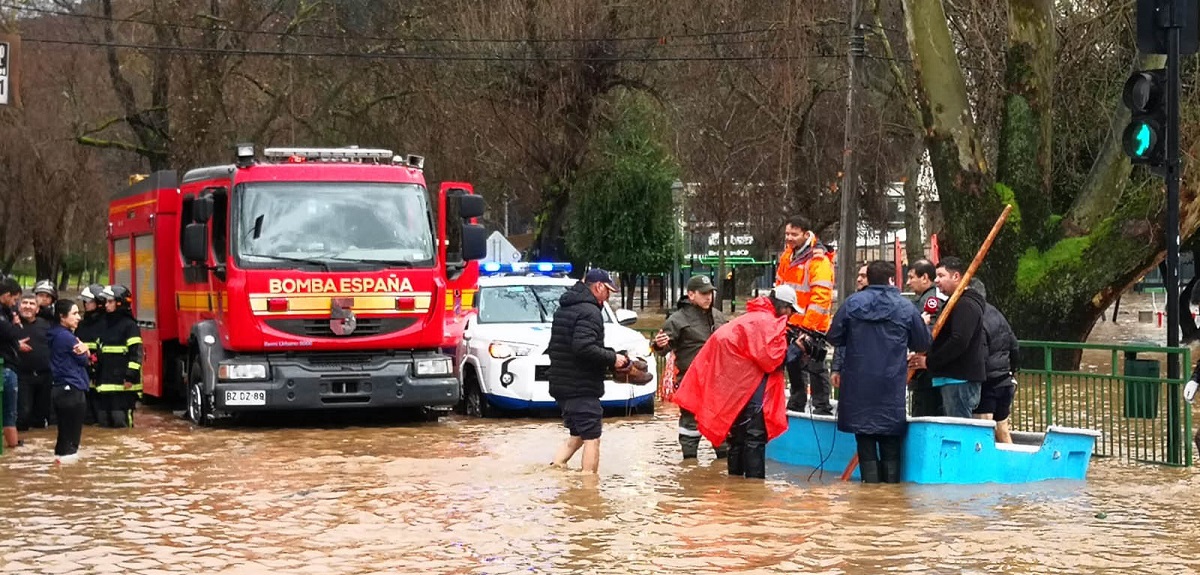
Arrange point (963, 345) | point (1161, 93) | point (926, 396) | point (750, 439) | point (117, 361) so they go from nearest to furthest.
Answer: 1. point (963, 345)
2. point (750, 439)
3. point (1161, 93)
4. point (926, 396)
5. point (117, 361)

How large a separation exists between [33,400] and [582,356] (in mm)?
7359

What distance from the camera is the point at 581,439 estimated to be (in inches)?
A: 555

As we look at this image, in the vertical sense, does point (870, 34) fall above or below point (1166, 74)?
above

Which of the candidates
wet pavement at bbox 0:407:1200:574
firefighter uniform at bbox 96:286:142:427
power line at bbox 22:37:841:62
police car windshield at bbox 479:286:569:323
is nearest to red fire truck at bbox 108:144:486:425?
firefighter uniform at bbox 96:286:142:427

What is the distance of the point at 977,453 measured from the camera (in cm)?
1298

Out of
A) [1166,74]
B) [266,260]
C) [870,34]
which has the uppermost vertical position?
[870,34]

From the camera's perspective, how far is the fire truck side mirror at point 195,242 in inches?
704

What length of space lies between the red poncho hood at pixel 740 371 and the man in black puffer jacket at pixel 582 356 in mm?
723

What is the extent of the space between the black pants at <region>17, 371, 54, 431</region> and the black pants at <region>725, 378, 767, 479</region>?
668 cm

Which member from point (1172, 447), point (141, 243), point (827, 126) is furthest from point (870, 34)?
point (1172, 447)

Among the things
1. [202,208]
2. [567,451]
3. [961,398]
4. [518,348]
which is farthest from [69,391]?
[961,398]

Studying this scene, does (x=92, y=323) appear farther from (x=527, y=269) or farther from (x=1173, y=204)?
(x=1173, y=204)

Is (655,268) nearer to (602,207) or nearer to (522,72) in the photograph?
(602,207)

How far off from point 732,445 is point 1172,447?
3621mm
